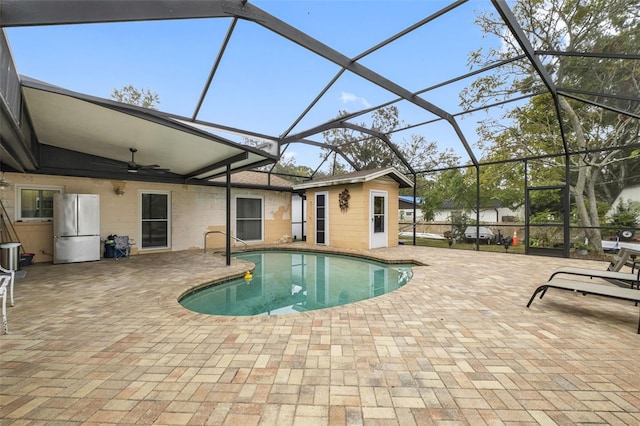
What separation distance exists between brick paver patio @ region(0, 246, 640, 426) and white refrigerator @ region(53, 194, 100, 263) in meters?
3.34

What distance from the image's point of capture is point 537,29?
27.9 feet

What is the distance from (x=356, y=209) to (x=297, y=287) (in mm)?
4485

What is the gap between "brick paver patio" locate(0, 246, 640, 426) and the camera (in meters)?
1.63

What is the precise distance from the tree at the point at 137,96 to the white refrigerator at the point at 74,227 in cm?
1329

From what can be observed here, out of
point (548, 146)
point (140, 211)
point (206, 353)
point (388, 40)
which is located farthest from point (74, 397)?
point (548, 146)

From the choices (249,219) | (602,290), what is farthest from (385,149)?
(602,290)

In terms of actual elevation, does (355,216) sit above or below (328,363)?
above

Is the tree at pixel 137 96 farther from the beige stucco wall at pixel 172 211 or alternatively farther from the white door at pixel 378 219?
the white door at pixel 378 219

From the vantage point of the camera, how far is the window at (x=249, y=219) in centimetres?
1058

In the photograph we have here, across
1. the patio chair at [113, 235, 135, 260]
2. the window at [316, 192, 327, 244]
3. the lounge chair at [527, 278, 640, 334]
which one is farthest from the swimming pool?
the patio chair at [113, 235, 135, 260]

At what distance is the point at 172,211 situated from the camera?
29.1ft

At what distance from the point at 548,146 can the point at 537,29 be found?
416 centimetres

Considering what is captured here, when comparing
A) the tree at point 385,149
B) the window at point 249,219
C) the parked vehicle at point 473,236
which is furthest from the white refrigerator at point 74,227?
the parked vehicle at point 473,236

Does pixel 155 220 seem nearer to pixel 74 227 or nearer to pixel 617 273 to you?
pixel 74 227
